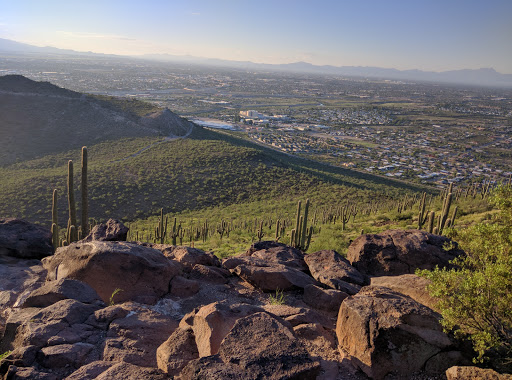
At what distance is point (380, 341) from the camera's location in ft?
19.0

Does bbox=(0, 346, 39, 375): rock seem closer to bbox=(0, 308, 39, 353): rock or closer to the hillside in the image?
bbox=(0, 308, 39, 353): rock

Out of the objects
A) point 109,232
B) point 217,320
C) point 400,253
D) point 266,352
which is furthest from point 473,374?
point 109,232

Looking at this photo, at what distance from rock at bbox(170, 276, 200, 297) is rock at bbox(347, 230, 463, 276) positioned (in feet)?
17.9

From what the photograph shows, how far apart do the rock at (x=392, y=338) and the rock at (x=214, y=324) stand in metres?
2.00

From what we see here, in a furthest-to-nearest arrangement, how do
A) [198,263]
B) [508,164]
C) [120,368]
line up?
1. [508,164]
2. [198,263]
3. [120,368]

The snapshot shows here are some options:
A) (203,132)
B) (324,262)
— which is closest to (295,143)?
(203,132)

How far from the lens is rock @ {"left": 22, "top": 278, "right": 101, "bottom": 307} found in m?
7.35

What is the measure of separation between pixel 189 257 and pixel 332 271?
430 centimetres

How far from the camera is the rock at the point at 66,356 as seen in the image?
5.46m

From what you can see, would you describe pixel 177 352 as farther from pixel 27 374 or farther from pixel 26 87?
pixel 26 87

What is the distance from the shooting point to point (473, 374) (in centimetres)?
505

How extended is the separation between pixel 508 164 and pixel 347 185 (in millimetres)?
47960

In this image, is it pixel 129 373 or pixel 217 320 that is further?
pixel 217 320

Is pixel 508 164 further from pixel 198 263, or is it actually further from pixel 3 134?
pixel 3 134
